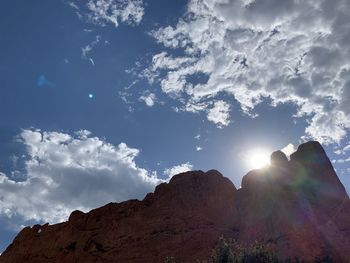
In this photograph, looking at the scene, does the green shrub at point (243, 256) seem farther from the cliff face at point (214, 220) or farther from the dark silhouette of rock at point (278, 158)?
the dark silhouette of rock at point (278, 158)

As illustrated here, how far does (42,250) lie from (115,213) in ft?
45.0

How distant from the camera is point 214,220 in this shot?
6550 cm

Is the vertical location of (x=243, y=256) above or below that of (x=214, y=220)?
below

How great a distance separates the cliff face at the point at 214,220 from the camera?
Result: 57.0 m

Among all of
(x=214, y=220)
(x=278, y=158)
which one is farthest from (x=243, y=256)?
(x=278, y=158)

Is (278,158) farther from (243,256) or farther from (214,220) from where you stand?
(243,256)

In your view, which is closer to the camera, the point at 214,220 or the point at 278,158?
the point at 214,220

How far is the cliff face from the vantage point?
57.0m

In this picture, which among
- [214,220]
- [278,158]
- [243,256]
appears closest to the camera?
[243,256]

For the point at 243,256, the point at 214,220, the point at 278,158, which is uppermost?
the point at 278,158

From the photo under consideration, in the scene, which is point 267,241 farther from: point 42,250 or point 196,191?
point 42,250

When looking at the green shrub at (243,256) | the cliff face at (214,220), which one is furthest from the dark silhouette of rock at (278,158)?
the green shrub at (243,256)

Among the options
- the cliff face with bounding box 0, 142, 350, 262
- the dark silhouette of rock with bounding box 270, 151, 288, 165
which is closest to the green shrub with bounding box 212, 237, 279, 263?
the cliff face with bounding box 0, 142, 350, 262

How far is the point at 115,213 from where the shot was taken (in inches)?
2832
